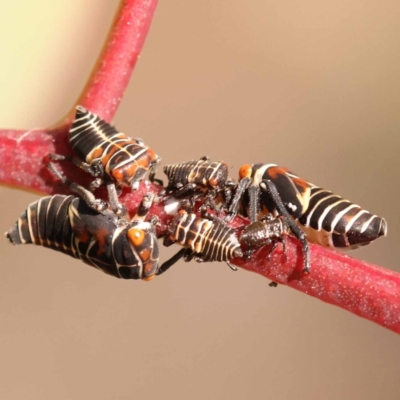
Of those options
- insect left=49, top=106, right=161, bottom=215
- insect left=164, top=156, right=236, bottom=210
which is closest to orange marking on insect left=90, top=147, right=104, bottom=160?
Result: insect left=49, top=106, right=161, bottom=215

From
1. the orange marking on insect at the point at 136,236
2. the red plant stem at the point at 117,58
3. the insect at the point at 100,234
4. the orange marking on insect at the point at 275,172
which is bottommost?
the insect at the point at 100,234

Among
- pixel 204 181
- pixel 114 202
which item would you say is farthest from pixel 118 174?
pixel 204 181

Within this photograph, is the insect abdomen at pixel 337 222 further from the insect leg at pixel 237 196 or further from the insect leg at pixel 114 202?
the insect leg at pixel 114 202

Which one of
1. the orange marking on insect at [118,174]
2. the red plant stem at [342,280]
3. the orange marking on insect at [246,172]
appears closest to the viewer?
the red plant stem at [342,280]

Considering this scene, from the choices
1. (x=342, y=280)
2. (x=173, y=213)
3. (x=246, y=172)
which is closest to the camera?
(x=342, y=280)

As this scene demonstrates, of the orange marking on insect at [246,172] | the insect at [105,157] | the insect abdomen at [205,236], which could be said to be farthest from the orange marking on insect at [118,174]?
the orange marking on insect at [246,172]

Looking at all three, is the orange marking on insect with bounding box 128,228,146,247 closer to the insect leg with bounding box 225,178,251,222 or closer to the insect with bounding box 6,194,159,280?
the insect with bounding box 6,194,159,280

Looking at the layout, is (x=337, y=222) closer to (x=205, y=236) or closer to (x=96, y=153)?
(x=205, y=236)
